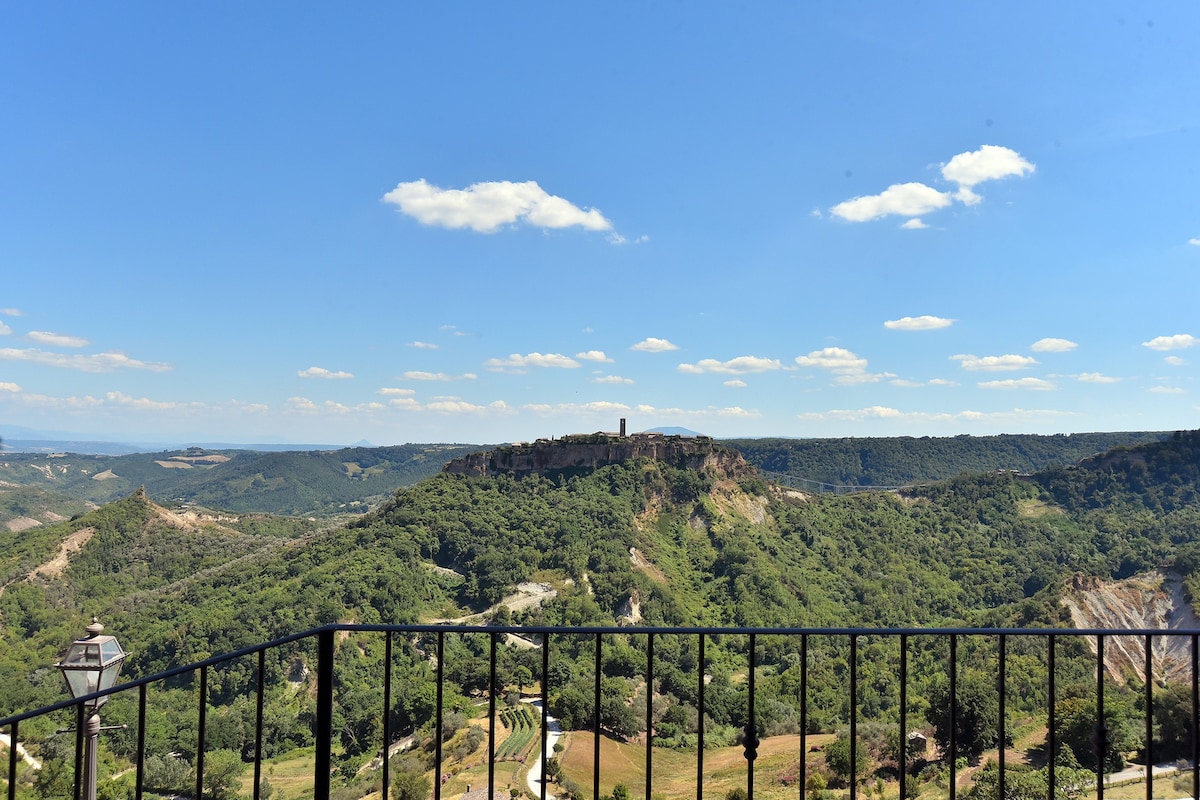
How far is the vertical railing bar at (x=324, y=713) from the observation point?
2.59 meters

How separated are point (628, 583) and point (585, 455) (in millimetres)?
17768

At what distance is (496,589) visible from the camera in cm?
4247

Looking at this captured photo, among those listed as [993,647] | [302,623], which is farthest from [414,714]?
[993,647]

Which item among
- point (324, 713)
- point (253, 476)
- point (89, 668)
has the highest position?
point (324, 713)

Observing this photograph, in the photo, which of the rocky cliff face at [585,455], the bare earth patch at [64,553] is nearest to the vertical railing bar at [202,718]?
the bare earth patch at [64,553]

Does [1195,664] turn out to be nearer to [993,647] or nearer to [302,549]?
[993,647]

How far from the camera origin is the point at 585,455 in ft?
191

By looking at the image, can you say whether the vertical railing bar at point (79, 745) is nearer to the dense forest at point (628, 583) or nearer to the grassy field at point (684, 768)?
the grassy field at point (684, 768)

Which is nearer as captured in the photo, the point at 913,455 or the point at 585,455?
the point at 585,455

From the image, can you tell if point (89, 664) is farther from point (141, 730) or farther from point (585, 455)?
point (585, 455)

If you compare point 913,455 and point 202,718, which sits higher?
point 202,718

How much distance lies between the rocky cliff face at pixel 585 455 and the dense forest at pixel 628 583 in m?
1.45

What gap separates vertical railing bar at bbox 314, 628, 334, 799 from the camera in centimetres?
259

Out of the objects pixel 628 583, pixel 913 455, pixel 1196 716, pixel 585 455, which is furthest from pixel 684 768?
pixel 913 455
